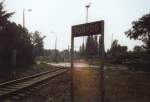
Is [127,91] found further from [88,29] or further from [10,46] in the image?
[10,46]

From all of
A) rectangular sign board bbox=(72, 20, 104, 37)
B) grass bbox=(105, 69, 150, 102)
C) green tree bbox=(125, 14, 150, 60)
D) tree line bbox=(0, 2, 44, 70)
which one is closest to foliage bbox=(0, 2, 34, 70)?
tree line bbox=(0, 2, 44, 70)

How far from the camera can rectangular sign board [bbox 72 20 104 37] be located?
8756mm

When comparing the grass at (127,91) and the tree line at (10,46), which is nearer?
the grass at (127,91)

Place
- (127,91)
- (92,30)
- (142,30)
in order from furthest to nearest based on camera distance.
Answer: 1. (142,30)
2. (127,91)
3. (92,30)

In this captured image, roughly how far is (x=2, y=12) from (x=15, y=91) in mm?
17085

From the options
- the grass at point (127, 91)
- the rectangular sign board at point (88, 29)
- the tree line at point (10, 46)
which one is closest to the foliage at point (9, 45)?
the tree line at point (10, 46)

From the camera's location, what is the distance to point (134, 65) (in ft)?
147

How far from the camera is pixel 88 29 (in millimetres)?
9172

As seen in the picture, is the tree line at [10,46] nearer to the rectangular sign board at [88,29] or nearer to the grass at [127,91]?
the grass at [127,91]

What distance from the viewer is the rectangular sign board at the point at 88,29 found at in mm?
8756

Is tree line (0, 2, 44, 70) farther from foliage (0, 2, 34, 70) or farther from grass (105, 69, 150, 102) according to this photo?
grass (105, 69, 150, 102)

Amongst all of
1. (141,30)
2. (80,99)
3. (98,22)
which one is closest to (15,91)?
(80,99)

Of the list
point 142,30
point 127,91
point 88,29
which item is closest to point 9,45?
point 127,91

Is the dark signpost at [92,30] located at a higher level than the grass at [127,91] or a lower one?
higher
